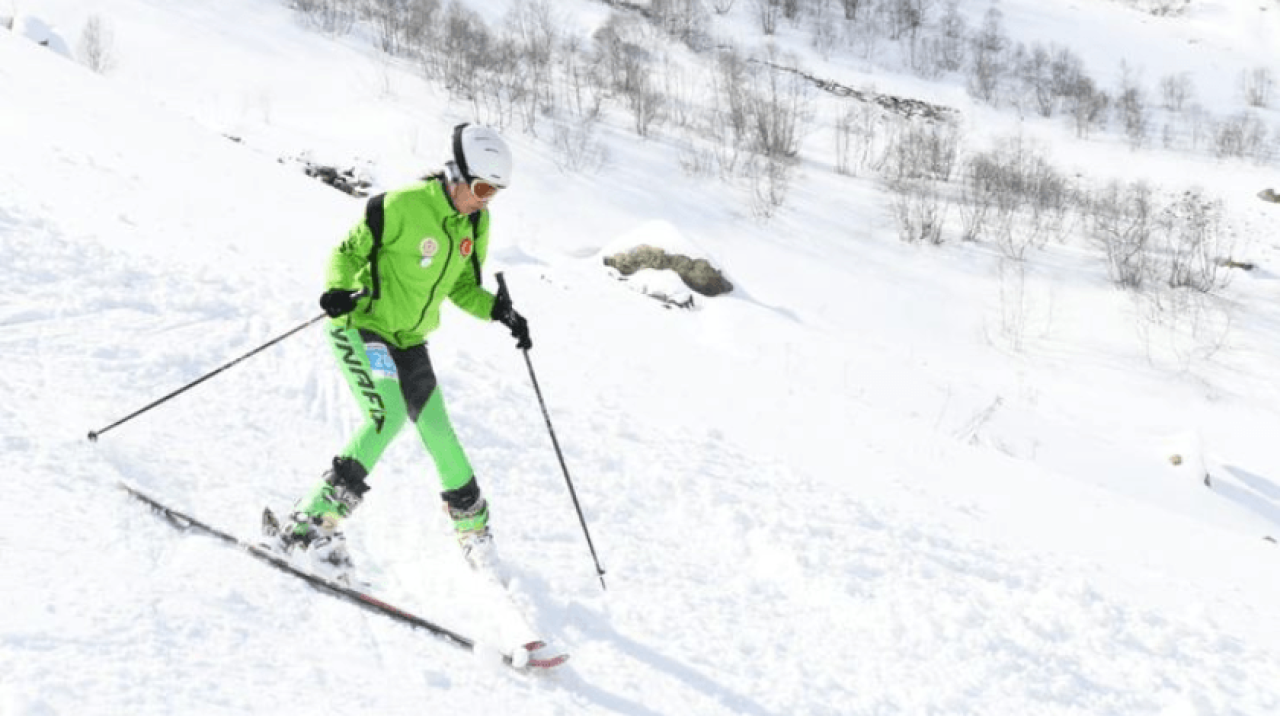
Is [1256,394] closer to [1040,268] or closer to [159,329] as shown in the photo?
[1040,268]

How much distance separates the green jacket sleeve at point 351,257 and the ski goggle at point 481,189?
1.58 ft

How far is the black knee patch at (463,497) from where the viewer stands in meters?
4.29

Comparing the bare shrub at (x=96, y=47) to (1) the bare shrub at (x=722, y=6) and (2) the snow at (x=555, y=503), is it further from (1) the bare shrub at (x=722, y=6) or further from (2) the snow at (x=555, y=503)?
(1) the bare shrub at (x=722, y=6)

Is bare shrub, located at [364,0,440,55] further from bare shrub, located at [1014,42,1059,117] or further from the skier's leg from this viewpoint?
the skier's leg

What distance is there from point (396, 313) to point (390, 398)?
1.28 feet

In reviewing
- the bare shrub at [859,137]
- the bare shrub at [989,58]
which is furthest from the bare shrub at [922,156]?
the bare shrub at [989,58]

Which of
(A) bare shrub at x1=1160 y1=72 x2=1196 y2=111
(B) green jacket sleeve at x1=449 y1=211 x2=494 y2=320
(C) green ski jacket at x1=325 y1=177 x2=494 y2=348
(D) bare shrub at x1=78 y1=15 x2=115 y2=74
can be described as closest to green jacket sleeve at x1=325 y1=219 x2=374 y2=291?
(C) green ski jacket at x1=325 y1=177 x2=494 y2=348

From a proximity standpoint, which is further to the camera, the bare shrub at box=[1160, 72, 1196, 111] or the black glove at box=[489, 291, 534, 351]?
the bare shrub at box=[1160, 72, 1196, 111]

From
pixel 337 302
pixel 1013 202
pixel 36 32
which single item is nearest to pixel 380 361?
pixel 337 302

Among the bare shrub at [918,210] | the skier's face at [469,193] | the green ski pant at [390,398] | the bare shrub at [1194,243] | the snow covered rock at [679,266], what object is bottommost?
the bare shrub at [1194,243]

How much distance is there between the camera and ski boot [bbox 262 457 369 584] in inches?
161

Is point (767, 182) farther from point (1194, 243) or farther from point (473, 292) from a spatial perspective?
point (473, 292)

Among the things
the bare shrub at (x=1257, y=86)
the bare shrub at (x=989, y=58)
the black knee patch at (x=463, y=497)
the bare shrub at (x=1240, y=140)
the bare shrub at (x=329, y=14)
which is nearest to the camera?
the black knee patch at (x=463, y=497)

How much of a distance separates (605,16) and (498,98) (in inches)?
642
